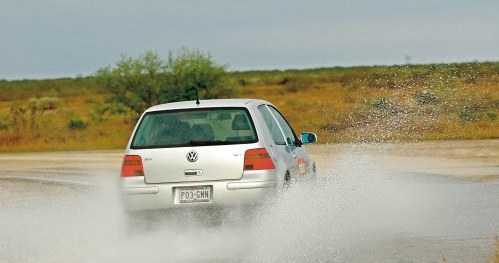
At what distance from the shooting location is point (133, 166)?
11.1m

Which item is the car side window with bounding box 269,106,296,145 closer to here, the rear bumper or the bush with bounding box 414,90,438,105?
the rear bumper

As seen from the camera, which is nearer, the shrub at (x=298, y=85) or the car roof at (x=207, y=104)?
the car roof at (x=207, y=104)

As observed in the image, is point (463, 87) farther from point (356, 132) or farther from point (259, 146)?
point (259, 146)

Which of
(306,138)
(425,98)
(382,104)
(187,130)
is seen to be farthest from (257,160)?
(382,104)

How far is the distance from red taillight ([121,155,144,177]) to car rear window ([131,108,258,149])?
4.8 inches

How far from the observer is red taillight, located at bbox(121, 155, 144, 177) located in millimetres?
11047

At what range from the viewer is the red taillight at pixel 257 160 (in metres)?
10.8

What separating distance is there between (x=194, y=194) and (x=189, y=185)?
0.11m

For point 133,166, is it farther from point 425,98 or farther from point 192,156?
point 425,98

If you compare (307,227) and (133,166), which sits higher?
(133,166)

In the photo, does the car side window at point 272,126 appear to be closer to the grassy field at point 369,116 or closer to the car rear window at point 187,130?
the car rear window at point 187,130

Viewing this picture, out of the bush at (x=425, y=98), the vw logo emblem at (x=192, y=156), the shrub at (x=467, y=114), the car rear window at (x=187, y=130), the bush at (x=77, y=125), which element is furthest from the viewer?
the bush at (x=77, y=125)

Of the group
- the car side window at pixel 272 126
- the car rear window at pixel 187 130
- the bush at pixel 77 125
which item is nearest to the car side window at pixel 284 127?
the car side window at pixel 272 126

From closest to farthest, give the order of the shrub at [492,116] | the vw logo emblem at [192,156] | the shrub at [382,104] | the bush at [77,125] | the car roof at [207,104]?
the vw logo emblem at [192,156] → the car roof at [207,104] → the shrub at [492,116] → the shrub at [382,104] → the bush at [77,125]
